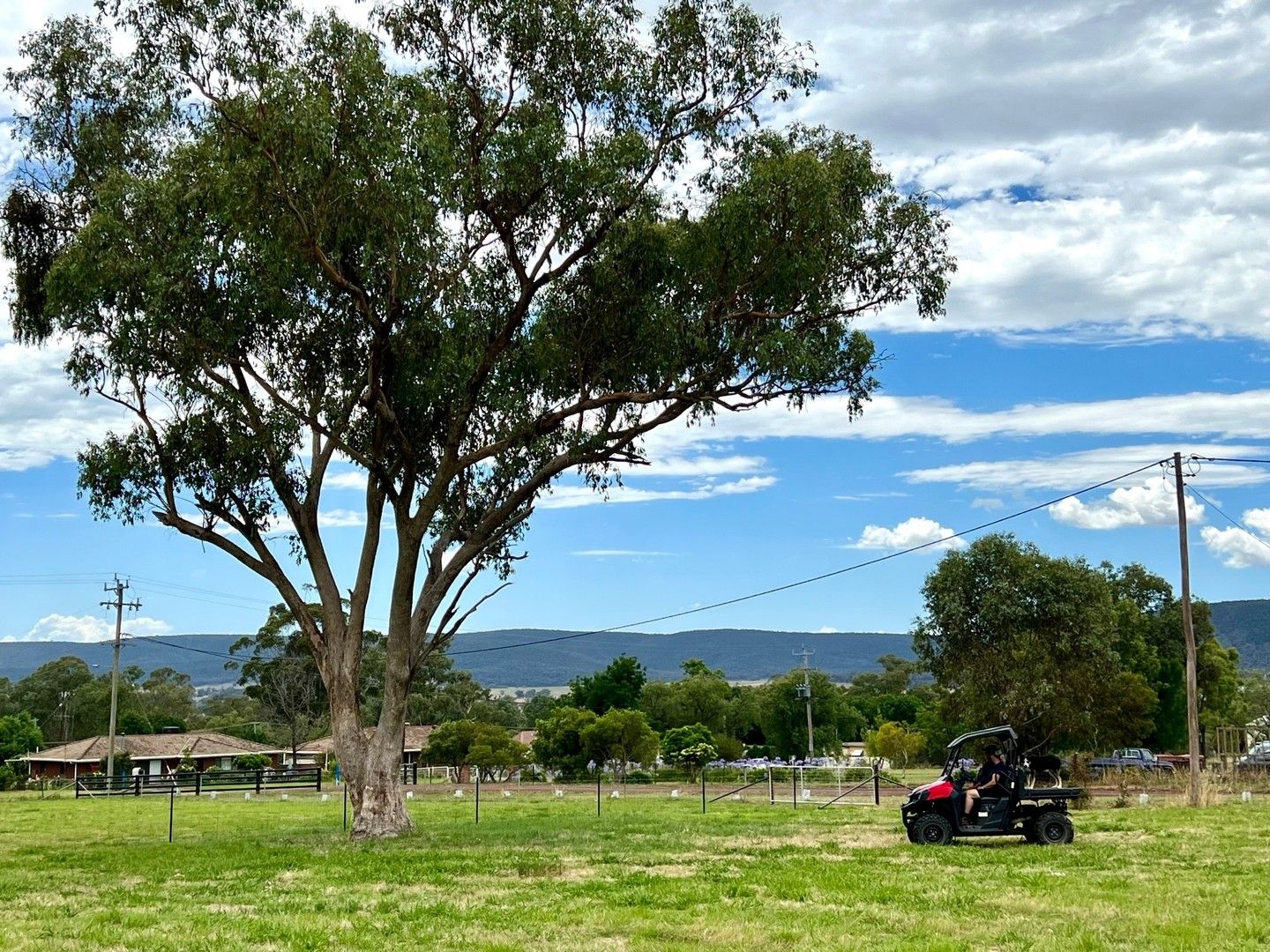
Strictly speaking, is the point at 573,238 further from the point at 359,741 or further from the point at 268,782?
the point at 268,782

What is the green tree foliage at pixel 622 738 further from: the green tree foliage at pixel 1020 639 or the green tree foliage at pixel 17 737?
the green tree foliage at pixel 17 737

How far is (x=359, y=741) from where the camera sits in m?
26.6

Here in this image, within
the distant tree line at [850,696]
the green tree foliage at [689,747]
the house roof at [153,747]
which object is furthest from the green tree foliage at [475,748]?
the house roof at [153,747]

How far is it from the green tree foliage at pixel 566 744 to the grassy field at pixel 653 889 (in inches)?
1439

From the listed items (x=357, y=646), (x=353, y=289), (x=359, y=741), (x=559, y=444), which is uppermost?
(x=353, y=289)

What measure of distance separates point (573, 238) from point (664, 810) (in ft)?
58.1

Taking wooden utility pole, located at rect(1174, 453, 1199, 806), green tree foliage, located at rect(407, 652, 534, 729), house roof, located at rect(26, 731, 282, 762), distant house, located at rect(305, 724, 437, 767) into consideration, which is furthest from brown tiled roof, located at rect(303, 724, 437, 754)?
wooden utility pole, located at rect(1174, 453, 1199, 806)

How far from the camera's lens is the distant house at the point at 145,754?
79438mm

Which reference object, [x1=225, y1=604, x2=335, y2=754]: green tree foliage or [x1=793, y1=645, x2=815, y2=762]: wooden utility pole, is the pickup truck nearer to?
[x1=793, y1=645, x2=815, y2=762]: wooden utility pole

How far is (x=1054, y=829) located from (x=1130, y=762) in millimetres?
35889

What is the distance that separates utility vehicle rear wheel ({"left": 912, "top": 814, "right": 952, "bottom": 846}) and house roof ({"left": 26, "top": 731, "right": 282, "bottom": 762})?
223ft

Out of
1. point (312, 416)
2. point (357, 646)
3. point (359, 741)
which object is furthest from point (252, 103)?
point (359, 741)

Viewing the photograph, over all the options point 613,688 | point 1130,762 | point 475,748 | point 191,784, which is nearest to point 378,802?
point 1130,762

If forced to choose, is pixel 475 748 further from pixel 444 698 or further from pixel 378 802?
pixel 378 802
